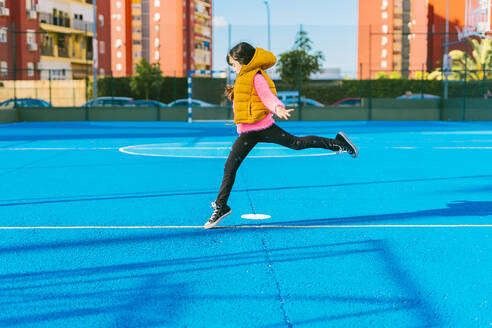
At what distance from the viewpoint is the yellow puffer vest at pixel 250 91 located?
5.70 metres

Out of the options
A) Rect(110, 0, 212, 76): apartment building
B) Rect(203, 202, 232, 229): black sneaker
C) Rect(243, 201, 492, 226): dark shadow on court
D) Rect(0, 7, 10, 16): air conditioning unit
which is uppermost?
Rect(110, 0, 212, 76): apartment building

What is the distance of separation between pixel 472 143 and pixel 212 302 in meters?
15.8

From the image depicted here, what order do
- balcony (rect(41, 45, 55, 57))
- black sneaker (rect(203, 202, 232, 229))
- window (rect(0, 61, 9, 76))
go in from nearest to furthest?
black sneaker (rect(203, 202, 232, 229)), window (rect(0, 61, 9, 76)), balcony (rect(41, 45, 55, 57))

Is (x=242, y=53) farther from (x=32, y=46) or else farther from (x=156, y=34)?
(x=156, y=34)

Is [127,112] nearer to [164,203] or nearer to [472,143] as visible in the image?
[472,143]

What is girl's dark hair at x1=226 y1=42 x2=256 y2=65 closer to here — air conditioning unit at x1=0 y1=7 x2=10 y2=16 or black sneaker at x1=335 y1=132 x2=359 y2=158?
black sneaker at x1=335 y1=132 x2=359 y2=158

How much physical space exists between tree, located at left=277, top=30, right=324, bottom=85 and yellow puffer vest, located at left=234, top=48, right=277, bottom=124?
32.7 metres

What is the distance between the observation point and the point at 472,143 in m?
18.2

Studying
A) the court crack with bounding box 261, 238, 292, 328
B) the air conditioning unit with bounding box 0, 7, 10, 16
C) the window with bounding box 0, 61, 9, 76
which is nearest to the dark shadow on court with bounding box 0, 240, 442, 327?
the court crack with bounding box 261, 238, 292, 328

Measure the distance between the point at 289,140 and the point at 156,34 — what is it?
84091mm

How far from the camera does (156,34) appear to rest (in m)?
87.6

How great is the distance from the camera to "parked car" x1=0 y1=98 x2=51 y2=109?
31281 millimetres

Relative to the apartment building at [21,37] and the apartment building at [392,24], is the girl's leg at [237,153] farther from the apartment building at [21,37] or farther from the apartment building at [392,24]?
the apartment building at [392,24]

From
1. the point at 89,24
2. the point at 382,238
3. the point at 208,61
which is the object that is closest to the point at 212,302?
the point at 382,238
